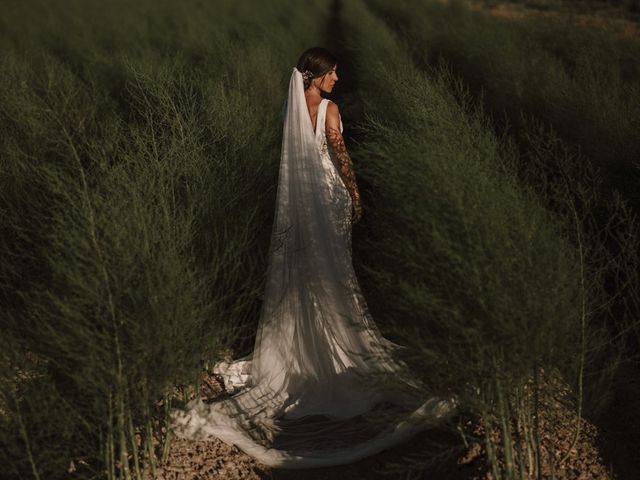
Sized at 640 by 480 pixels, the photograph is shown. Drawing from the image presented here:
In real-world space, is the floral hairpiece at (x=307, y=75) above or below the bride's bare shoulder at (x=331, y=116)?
above

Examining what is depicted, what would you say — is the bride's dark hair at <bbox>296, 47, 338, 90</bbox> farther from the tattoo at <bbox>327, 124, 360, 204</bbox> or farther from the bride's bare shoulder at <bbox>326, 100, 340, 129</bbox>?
the tattoo at <bbox>327, 124, 360, 204</bbox>

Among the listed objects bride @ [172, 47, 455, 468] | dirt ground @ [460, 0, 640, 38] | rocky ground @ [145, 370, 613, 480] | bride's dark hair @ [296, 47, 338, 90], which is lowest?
dirt ground @ [460, 0, 640, 38]

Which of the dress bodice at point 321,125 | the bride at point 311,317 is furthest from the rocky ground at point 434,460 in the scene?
the dress bodice at point 321,125

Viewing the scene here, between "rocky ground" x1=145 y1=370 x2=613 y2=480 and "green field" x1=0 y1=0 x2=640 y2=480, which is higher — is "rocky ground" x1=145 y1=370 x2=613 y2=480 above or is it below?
below

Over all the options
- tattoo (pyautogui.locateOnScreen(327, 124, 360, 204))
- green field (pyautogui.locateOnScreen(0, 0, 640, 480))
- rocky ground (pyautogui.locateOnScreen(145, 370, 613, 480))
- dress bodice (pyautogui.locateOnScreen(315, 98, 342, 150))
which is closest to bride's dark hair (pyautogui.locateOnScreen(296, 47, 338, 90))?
dress bodice (pyautogui.locateOnScreen(315, 98, 342, 150))

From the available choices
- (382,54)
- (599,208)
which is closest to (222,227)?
(599,208)

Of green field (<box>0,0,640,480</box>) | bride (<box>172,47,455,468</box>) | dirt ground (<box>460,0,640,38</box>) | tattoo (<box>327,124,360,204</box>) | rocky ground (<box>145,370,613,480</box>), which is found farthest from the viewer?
dirt ground (<box>460,0,640,38</box>)

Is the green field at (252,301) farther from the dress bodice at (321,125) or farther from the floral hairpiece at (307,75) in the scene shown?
the floral hairpiece at (307,75)

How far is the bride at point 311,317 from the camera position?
4.43 meters

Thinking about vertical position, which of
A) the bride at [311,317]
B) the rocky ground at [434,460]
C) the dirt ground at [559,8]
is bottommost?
the dirt ground at [559,8]

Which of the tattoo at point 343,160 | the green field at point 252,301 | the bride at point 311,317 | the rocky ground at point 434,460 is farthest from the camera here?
the tattoo at point 343,160

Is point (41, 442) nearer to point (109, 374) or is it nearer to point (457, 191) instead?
point (109, 374)

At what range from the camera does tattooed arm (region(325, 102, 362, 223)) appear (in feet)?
14.9

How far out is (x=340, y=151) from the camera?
454 centimetres
